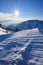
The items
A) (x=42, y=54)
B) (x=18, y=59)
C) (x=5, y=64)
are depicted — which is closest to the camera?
(x=5, y=64)

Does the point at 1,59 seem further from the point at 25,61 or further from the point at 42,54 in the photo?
the point at 42,54

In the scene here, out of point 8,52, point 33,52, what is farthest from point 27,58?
point 8,52

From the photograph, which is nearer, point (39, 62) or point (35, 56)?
point (39, 62)

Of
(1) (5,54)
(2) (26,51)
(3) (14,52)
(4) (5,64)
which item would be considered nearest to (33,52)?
(2) (26,51)

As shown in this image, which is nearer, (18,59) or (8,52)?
(18,59)

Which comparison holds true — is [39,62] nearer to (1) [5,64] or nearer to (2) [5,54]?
(1) [5,64]

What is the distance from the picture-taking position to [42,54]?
4312mm

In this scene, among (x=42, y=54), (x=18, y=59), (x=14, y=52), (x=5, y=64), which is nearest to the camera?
(x=5, y=64)

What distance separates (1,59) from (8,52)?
2.12 ft

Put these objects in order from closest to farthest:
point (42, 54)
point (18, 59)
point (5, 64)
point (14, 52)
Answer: point (5, 64) < point (18, 59) < point (42, 54) < point (14, 52)

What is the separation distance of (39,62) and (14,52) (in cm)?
113

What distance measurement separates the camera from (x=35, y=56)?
4168 mm

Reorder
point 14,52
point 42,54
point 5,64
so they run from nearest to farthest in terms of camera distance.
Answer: point 5,64, point 42,54, point 14,52

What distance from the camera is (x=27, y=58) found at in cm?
405
